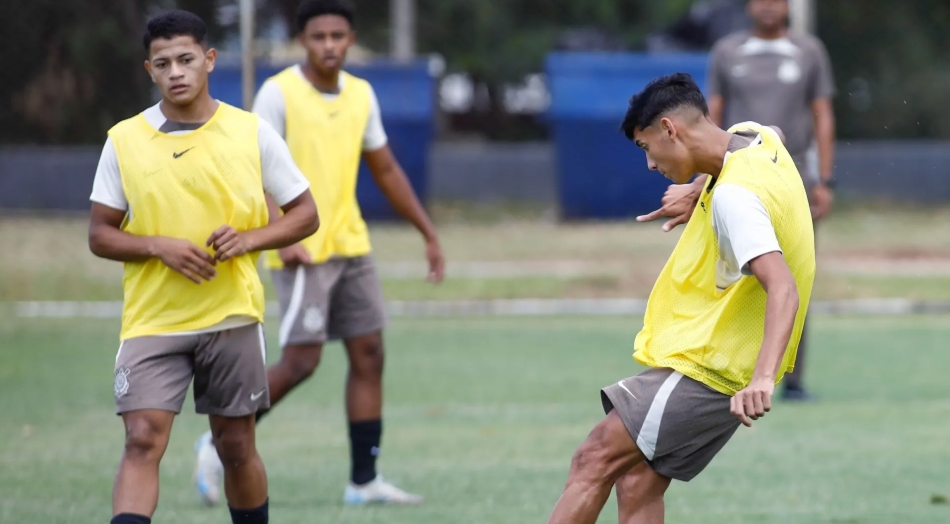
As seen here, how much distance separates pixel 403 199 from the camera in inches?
289

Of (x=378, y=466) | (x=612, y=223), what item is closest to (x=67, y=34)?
(x=612, y=223)

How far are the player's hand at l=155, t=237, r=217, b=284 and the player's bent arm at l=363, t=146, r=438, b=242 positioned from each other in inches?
89.4

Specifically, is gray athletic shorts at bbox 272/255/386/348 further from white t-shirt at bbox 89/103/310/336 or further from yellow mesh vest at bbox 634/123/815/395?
yellow mesh vest at bbox 634/123/815/395

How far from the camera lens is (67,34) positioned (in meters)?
20.2

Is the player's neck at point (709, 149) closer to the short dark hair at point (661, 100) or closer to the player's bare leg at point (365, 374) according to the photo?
the short dark hair at point (661, 100)

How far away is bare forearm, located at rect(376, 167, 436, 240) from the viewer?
732 centimetres

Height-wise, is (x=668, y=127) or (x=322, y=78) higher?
(x=668, y=127)

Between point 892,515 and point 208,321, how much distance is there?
297 cm


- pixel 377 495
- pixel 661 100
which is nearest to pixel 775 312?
pixel 661 100

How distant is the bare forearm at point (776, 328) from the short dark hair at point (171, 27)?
213 cm

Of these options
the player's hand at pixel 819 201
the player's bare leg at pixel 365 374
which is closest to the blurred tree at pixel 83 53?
the player's hand at pixel 819 201

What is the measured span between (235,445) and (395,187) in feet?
7.34

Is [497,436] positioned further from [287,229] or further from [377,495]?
[287,229]

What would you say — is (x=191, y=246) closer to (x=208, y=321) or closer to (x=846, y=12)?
(x=208, y=321)
